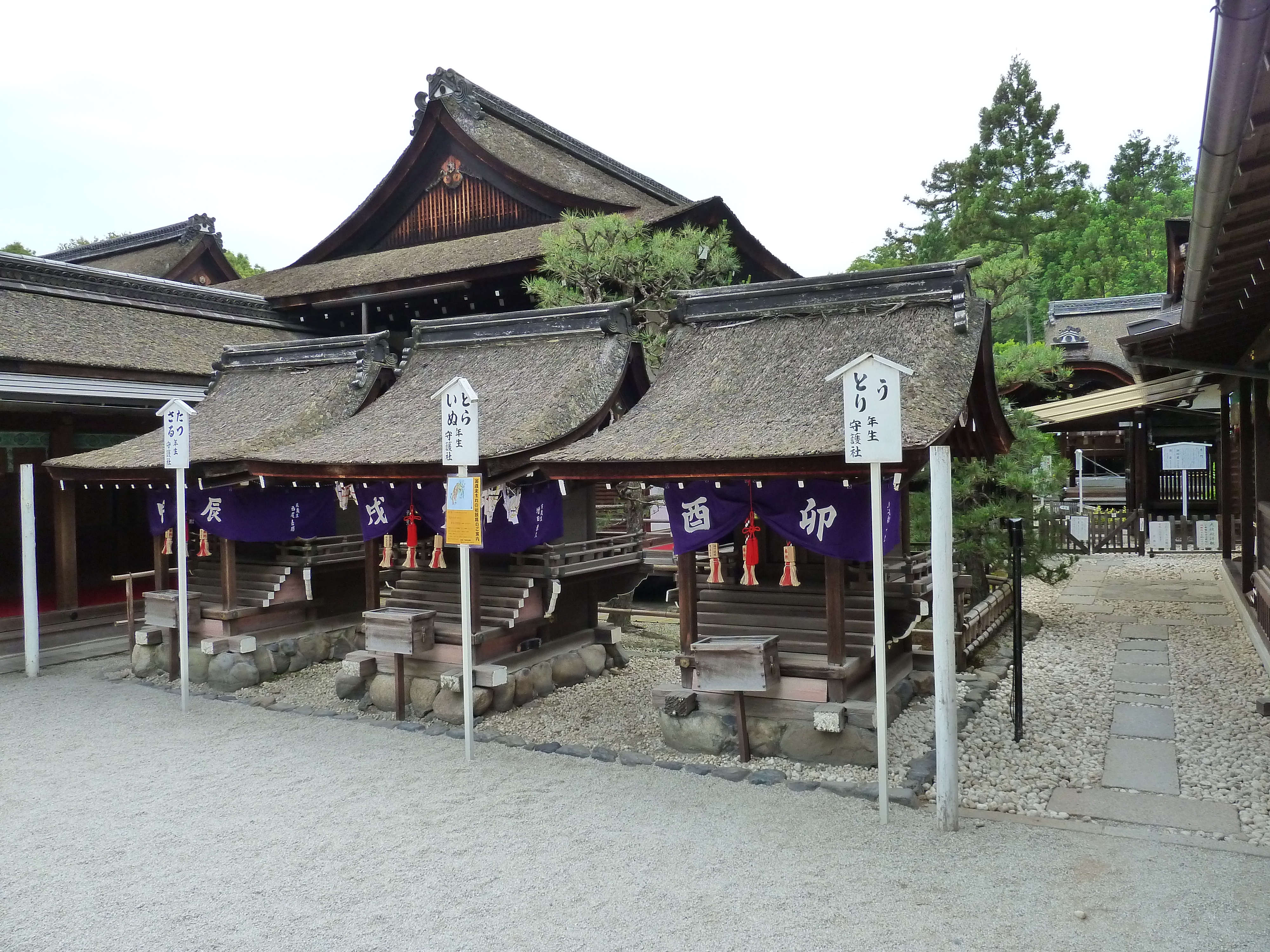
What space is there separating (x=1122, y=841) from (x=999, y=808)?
864mm

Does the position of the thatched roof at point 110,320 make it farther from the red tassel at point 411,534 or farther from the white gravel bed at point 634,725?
the white gravel bed at point 634,725

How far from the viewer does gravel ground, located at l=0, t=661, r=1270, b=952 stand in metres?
4.86

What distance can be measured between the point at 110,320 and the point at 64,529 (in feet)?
13.3

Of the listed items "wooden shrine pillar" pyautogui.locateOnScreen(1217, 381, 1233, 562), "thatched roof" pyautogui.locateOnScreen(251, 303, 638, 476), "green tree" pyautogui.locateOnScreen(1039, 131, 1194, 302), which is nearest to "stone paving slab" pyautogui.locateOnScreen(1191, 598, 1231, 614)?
"wooden shrine pillar" pyautogui.locateOnScreen(1217, 381, 1233, 562)

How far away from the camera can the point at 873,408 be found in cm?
614

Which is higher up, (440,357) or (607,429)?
(440,357)

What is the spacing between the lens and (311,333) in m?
20.0

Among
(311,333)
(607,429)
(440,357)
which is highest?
(311,333)

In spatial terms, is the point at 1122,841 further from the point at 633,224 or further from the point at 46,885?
the point at 633,224

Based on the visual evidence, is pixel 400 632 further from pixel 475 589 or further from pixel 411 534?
pixel 411 534

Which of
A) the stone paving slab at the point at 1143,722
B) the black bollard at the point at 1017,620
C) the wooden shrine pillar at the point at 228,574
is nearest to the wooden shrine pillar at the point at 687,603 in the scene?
the black bollard at the point at 1017,620

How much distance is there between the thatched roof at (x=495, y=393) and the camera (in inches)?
360

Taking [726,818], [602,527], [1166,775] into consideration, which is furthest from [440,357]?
[1166,775]

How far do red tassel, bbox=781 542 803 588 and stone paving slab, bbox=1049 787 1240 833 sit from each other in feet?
8.68
